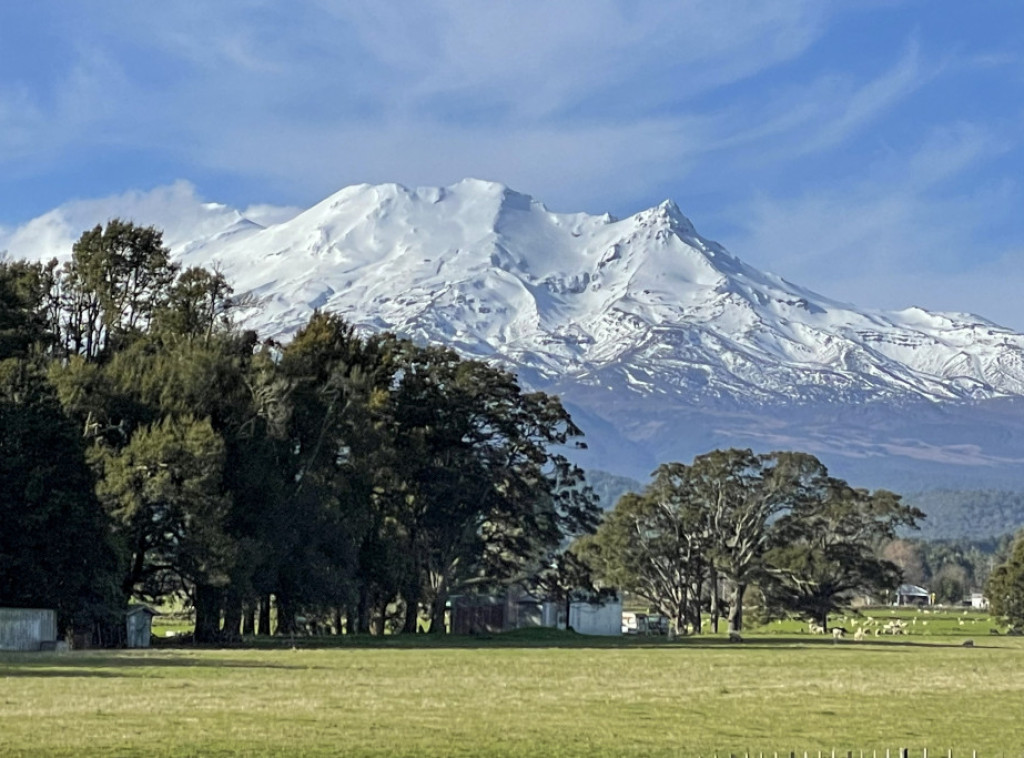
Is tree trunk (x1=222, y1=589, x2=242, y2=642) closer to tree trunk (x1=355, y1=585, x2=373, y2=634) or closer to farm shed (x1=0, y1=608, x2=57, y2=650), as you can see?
farm shed (x1=0, y1=608, x2=57, y2=650)

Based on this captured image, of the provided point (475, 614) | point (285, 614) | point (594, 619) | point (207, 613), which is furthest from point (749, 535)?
point (207, 613)

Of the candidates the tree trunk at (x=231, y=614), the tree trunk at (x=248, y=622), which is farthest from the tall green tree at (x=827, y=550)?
the tree trunk at (x=231, y=614)

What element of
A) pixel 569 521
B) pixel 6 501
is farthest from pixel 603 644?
pixel 6 501

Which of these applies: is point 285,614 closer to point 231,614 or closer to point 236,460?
point 231,614

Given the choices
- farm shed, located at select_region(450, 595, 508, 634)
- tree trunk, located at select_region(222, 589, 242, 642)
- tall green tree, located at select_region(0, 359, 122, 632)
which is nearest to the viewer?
tall green tree, located at select_region(0, 359, 122, 632)

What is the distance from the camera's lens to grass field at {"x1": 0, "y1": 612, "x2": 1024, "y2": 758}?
26562 millimetres

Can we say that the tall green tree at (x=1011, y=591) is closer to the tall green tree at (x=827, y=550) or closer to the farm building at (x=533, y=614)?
the tall green tree at (x=827, y=550)

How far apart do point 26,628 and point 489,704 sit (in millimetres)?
25518

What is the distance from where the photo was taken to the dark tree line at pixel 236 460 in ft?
188

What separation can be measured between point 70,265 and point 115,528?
16.0 m

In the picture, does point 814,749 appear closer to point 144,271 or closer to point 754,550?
point 144,271

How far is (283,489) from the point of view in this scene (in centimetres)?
6631

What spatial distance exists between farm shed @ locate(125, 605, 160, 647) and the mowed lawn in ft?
21.6

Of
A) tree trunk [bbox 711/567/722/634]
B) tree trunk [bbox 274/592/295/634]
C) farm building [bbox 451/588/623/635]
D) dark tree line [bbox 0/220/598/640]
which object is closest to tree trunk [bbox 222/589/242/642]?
dark tree line [bbox 0/220/598/640]
